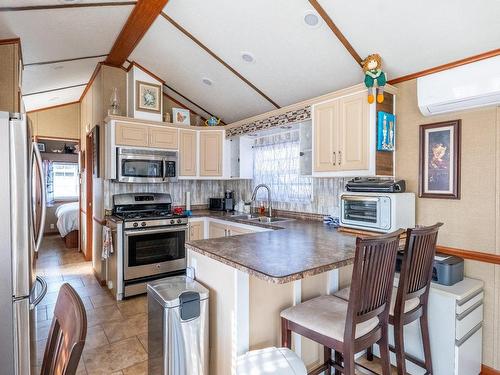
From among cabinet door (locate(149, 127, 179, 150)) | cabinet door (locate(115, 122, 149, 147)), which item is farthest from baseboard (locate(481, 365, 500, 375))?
cabinet door (locate(115, 122, 149, 147))

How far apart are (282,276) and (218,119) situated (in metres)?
3.67

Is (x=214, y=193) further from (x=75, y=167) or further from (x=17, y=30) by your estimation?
(x=75, y=167)

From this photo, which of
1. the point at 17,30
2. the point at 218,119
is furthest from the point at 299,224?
the point at 17,30

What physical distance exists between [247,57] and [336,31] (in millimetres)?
1020

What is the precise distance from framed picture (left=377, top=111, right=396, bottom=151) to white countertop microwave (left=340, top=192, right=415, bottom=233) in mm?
443

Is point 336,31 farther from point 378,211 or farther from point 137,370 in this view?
point 137,370

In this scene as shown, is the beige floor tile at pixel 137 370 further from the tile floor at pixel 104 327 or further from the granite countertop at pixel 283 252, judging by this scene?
the granite countertop at pixel 283 252

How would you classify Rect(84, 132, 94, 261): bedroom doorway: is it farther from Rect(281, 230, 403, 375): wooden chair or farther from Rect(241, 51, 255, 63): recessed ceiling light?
Rect(281, 230, 403, 375): wooden chair

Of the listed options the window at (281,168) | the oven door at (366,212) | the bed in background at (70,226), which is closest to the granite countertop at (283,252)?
the oven door at (366,212)

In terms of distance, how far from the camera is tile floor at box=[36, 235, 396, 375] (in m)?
2.29

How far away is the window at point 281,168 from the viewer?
381 centimetres

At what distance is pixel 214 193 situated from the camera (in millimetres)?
5121

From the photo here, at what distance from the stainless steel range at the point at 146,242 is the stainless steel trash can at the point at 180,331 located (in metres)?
1.90

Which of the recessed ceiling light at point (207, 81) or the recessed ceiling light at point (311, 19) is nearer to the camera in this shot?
the recessed ceiling light at point (311, 19)
